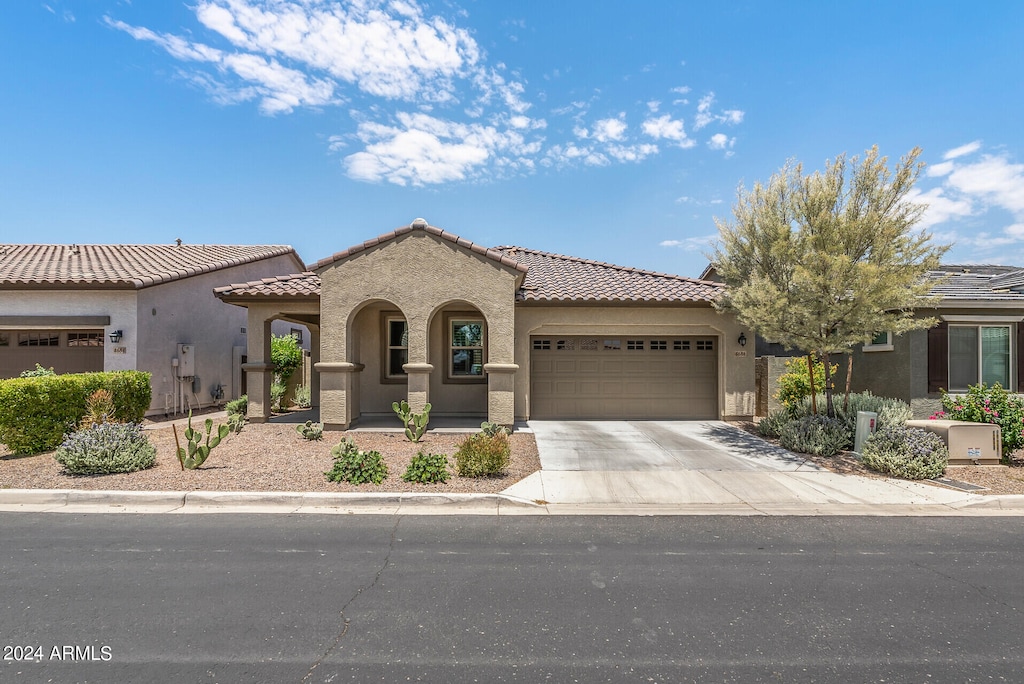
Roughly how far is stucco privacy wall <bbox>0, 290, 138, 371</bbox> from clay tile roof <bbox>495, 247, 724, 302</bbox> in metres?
10.6

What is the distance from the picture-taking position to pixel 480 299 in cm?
1153

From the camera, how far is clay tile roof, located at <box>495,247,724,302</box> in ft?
42.7

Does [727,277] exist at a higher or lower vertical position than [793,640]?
higher

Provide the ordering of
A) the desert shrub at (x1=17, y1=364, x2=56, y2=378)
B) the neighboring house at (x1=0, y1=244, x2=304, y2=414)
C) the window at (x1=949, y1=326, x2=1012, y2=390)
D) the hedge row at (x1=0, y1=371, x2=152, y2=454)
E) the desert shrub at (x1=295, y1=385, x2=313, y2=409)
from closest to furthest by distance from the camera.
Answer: the hedge row at (x1=0, y1=371, x2=152, y2=454) < the desert shrub at (x1=17, y1=364, x2=56, y2=378) < the window at (x1=949, y1=326, x2=1012, y2=390) < the neighboring house at (x1=0, y1=244, x2=304, y2=414) < the desert shrub at (x1=295, y1=385, x2=313, y2=409)

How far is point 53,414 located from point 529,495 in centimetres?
911

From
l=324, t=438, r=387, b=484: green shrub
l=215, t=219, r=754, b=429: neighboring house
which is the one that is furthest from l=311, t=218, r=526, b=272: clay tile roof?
l=324, t=438, r=387, b=484: green shrub

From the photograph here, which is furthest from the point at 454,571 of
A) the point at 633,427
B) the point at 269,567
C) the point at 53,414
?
the point at 53,414

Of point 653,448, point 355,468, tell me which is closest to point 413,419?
point 355,468

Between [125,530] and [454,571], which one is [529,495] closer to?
[454,571]

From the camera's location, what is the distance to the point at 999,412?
375 inches

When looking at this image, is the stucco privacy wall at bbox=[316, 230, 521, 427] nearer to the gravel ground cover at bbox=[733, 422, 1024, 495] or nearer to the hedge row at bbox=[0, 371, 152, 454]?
the hedge row at bbox=[0, 371, 152, 454]

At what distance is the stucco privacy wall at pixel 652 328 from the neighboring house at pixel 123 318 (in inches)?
403

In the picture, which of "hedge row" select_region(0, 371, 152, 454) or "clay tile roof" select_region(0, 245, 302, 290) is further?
"clay tile roof" select_region(0, 245, 302, 290)

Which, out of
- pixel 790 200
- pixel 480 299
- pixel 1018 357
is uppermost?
pixel 790 200
